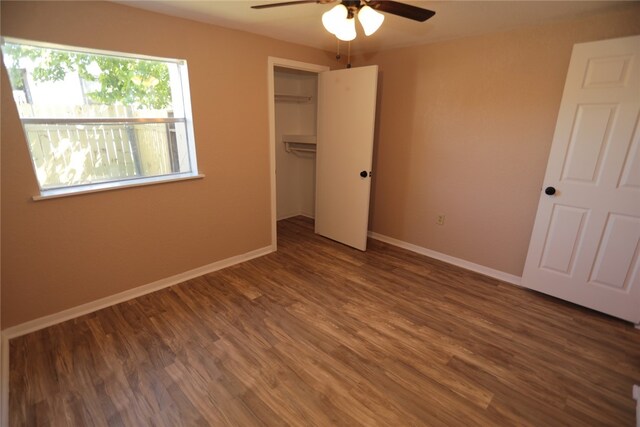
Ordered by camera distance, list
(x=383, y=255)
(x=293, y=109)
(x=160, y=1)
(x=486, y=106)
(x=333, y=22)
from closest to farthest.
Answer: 1. (x=333, y=22)
2. (x=160, y=1)
3. (x=486, y=106)
4. (x=383, y=255)
5. (x=293, y=109)

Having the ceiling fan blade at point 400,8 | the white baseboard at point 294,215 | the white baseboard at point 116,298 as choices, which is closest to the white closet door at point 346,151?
the white baseboard at point 294,215

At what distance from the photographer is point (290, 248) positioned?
364cm

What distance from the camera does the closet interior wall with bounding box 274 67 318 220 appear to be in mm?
4340

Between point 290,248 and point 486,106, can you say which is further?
point 290,248

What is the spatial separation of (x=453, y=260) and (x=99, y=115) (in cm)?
350

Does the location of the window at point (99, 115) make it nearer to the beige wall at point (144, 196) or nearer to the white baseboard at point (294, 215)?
the beige wall at point (144, 196)

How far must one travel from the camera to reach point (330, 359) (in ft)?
6.44

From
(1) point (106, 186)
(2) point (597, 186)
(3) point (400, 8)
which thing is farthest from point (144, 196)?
(2) point (597, 186)

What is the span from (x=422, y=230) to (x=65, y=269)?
10.9 feet

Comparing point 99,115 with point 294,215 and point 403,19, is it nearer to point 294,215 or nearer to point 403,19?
point 403,19

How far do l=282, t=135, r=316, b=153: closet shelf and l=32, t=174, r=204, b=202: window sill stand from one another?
6.06 feet

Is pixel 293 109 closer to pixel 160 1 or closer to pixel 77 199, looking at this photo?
pixel 160 1

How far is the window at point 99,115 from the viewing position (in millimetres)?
2000

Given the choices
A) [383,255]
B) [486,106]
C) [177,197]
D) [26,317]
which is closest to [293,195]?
[383,255]
